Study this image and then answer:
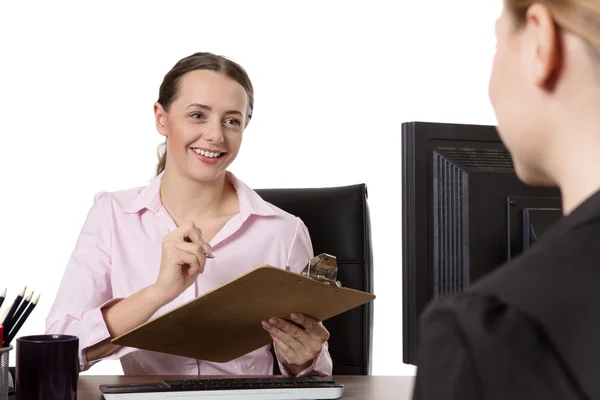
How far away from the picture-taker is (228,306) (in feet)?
4.17

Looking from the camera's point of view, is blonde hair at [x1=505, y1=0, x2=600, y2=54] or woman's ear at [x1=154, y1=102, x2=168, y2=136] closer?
blonde hair at [x1=505, y1=0, x2=600, y2=54]

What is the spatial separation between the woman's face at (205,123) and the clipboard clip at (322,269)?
600 millimetres

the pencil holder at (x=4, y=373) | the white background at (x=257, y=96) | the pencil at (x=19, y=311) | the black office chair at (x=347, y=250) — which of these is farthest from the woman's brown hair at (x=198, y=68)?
the white background at (x=257, y=96)

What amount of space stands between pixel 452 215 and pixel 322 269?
366mm

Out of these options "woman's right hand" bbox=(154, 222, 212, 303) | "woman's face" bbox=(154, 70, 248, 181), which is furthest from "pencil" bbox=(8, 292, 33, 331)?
"woman's face" bbox=(154, 70, 248, 181)

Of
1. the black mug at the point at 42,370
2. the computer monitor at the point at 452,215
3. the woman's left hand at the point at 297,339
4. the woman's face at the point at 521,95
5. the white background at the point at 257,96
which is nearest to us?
the woman's face at the point at 521,95

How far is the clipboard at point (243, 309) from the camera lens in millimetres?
1196

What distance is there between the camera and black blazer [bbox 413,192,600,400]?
16.9 inches

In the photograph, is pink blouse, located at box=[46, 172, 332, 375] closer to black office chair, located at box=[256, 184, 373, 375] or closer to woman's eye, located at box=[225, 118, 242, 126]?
black office chair, located at box=[256, 184, 373, 375]

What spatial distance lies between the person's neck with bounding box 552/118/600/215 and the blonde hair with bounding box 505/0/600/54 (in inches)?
2.1

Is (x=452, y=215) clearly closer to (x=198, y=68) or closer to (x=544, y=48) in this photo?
(x=544, y=48)

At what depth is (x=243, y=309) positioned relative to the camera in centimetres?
131

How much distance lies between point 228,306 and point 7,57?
93.1 inches

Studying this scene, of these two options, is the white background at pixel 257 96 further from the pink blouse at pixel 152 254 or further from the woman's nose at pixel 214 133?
the woman's nose at pixel 214 133
